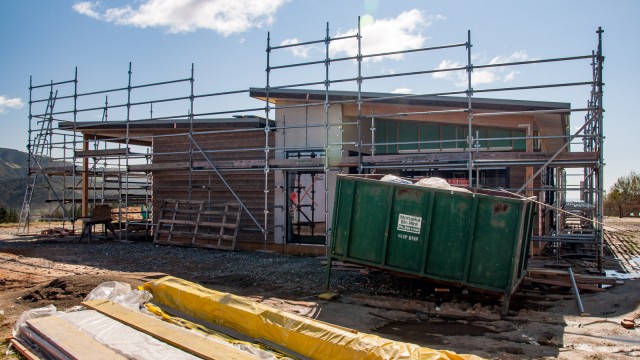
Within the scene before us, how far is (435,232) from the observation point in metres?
8.59

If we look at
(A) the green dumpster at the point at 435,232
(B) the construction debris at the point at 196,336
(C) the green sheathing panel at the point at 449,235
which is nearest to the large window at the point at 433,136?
(A) the green dumpster at the point at 435,232

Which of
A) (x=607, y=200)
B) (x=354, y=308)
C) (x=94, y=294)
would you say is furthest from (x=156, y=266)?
(x=607, y=200)

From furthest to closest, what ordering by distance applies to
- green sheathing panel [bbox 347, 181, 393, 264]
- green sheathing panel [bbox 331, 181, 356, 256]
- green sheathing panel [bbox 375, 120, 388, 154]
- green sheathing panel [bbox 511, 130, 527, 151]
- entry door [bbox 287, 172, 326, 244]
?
green sheathing panel [bbox 375, 120, 388, 154] < entry door [bbox 287, 172, 326, 244] < green sheathing panel [bbox 511, 130, 527, 151] < green sheathing panel [bbox 331, 181, 356, 256] < green sheathing panel [bbox 347, 181, 393, 264]

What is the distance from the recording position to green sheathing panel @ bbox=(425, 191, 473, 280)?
8.37 m

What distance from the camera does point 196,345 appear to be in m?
5.09

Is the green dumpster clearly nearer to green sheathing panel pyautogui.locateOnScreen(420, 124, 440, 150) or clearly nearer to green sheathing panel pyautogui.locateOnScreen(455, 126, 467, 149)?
green sheathing panel pyautogui.locateOnScreen(455, 126, 467, 149)

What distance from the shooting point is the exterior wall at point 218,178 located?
15.8 m

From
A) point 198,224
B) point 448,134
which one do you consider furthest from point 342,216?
point 198,224

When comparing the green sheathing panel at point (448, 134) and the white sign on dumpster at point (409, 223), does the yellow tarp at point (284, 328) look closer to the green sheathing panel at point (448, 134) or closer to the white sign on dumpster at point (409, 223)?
the white sign on dumpster at point (409, 223)

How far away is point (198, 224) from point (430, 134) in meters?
7.71

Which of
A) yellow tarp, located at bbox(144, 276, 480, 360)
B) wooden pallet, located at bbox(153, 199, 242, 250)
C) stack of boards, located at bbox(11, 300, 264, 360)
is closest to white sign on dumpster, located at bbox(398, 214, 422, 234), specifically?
yellow tarp, located at bbox(144, 276, 480, 360)

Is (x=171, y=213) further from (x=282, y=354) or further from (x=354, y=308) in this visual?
(x=282, y=354)

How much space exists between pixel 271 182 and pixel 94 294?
8.48 meters

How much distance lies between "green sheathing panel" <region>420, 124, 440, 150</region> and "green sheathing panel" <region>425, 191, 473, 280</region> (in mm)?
6539
